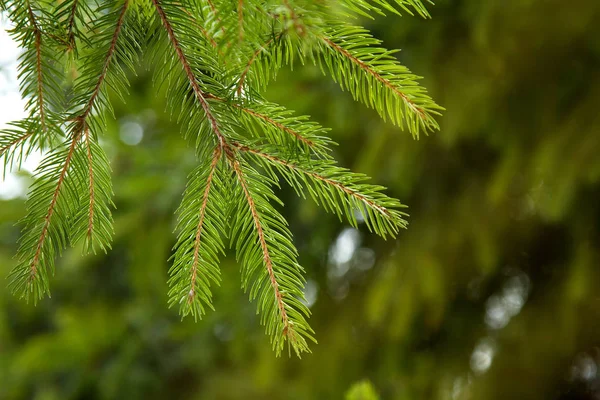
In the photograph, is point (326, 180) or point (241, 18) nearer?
point (241, 18)

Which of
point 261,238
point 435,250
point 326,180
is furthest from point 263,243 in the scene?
point 435,250

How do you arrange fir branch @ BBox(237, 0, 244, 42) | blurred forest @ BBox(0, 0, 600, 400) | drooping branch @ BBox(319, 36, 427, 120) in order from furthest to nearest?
1. blurred forest @ BBox(0, 0, 600, 400)
2. drooping branch @ BBox(319, 36, 427, 120)
3. fir branch @ BBox(237, 0, 244, 42)

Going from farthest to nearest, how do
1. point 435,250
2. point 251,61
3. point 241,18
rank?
point 435,250 → point 251,61 → point 241,18

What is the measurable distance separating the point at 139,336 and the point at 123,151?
4.02ft

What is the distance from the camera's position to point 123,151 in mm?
3398

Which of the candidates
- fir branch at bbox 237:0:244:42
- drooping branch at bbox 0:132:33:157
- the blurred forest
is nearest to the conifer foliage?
drooping branch at bbox 0:132:33:157

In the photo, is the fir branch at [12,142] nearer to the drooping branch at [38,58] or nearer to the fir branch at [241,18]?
the drooping branch at [38,58]

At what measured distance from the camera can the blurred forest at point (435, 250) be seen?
2.21m

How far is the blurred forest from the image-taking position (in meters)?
2.21

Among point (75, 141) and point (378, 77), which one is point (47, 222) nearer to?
point (75, 141)

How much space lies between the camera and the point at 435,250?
2535 millimetres

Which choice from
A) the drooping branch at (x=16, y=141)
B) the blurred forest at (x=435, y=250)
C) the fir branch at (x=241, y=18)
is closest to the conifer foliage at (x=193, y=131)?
the drooping branch at (x=16, y=141)

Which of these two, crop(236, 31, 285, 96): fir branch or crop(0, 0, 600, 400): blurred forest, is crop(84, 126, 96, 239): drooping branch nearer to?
crop(236, 31, 285, 96): fir branch

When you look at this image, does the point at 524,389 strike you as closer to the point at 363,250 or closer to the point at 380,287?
the point at 380,287
